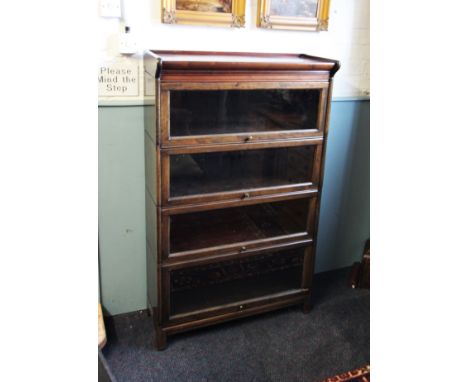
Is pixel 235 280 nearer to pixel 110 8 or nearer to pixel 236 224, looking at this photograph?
pixel 236 224

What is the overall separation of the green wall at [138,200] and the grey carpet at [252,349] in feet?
0.75

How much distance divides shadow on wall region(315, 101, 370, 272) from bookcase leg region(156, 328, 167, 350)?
108cm

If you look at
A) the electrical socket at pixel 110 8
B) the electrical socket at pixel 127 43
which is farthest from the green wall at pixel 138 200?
the electrical socket at pixel 110 8

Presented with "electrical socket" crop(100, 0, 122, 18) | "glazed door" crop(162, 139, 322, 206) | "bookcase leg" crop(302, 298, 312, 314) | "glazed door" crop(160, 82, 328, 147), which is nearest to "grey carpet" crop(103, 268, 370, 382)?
"bookcase leg" crop(302, 298, 312, 314)

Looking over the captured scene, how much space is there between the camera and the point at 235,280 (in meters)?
2.18

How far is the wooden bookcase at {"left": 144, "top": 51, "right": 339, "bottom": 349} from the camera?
1.70 metres

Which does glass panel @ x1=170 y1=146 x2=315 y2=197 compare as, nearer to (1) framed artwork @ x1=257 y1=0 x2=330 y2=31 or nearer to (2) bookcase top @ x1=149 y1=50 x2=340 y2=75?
(2) bookcase top @ x1=149 y1=50 x2=340 y2=75

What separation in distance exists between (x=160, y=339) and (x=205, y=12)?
145 centimetres

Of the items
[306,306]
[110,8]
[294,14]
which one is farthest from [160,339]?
[294,14]

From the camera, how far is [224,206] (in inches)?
73.9

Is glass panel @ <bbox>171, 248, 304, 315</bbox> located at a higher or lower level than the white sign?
lower
